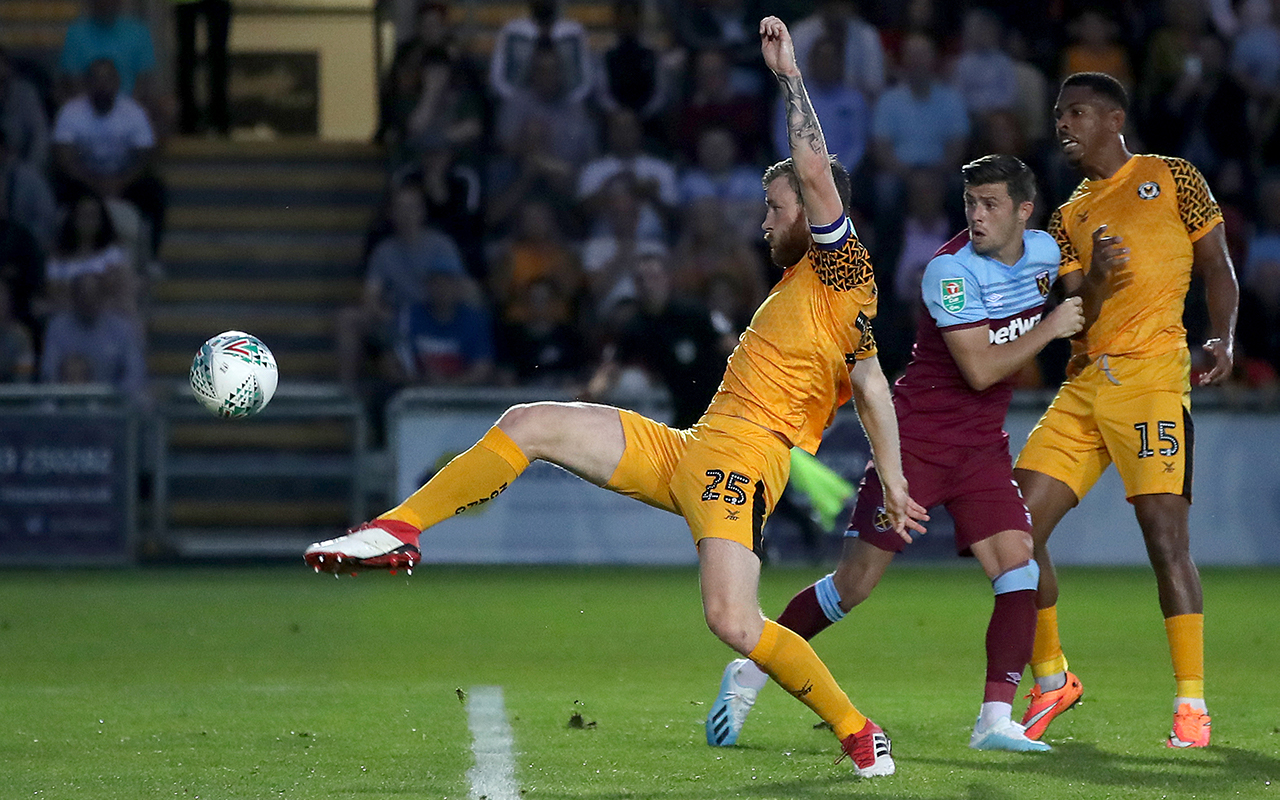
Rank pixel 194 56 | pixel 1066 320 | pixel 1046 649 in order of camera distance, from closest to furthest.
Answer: pixel 1066 320 → pixel 1046 649 → pixel 194 56

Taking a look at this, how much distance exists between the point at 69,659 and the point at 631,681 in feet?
8.65

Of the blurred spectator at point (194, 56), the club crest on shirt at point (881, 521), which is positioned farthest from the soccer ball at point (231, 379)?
the blurred spectator at point (194, 56)

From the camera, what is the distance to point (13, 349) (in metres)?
14.0

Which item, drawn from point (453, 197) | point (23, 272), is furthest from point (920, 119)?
point (23, 272)

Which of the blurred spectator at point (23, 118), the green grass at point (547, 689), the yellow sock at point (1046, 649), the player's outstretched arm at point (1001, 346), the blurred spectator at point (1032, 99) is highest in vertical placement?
the blurred spectator at point (1032, 99)

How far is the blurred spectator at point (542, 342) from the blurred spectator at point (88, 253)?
304cm

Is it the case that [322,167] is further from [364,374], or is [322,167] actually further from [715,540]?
[715,540]

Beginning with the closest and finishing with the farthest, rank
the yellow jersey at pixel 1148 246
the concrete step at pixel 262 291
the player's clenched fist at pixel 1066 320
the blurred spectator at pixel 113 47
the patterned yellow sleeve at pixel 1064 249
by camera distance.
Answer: the player's clenched fist at pixel 1066 320, the yellow jersey at pixel 1148 246, the patterned yellow sleeve at pixel 1064 249, the blurred spectator at pixel 113 47, the concrete step at pixel 262 291

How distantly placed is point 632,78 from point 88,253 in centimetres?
460

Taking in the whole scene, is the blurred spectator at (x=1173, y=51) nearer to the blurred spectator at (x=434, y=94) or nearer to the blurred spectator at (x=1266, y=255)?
the blurred spectator at (x=1266, y=255)

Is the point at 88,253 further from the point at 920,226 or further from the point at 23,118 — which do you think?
the point at 920,226

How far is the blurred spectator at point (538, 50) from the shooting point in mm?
15547

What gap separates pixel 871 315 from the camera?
5844mm

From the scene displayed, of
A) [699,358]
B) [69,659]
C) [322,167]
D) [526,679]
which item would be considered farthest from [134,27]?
[526,679]
